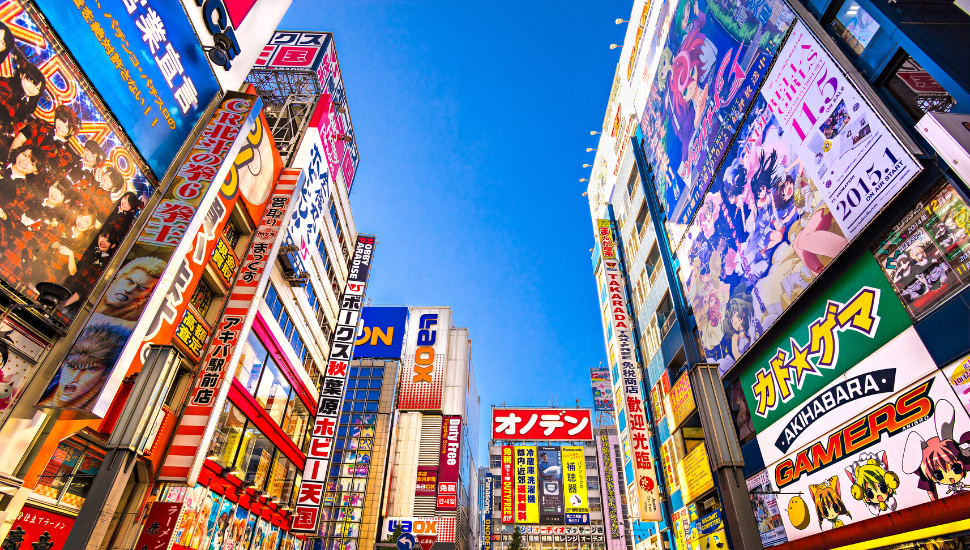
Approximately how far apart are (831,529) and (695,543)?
36.8 ft

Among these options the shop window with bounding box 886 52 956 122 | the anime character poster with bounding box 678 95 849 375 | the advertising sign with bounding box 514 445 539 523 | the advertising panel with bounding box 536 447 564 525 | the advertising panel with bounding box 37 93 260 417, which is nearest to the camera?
the advertising panel with bounding box 37 93 260 417

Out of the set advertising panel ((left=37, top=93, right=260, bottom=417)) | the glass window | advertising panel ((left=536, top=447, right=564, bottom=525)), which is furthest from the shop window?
advertising panel ((left=536, top=447, right=564, bottom=525))

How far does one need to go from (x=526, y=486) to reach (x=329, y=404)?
52381 mm

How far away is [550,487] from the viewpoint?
234 ft

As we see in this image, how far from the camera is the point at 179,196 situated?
45.6 ft

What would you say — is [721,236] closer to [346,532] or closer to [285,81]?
[285,81]

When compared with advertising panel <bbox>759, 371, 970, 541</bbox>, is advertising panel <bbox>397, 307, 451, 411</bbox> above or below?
above

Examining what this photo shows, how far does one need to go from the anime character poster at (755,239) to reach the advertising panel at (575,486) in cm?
5677

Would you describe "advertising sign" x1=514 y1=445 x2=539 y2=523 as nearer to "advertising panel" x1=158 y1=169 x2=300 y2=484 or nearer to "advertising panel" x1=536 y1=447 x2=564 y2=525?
"advertising panel" x1=536 y1=447 x2=564 y2=525

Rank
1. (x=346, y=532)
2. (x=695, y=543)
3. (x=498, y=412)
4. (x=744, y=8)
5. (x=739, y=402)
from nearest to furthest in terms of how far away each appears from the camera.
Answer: (x=744, y=8) < (x=739, y=402) < (x=695, y=543) < (x=346, y=532) < (x=498, y=412)

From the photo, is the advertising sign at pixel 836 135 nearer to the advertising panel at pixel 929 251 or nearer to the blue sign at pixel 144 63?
the advertising panel at pixel 929 251

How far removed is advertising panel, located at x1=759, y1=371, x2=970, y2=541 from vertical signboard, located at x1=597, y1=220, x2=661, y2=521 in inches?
497

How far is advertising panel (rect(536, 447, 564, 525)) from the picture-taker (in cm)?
6950

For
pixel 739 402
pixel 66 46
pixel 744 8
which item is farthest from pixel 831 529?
pixel 66 46
